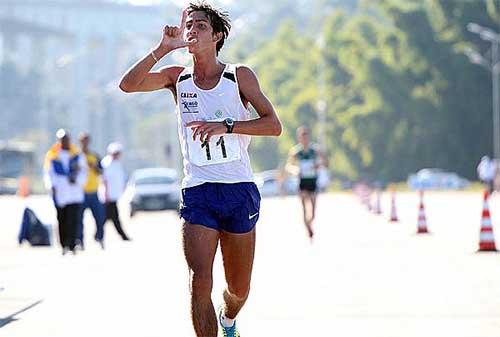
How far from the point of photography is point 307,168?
23.1 m

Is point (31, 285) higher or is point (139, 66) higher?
point (139, 66)

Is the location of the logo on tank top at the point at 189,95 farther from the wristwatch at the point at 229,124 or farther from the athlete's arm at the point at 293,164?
the athlete's arm at the point at 293,164

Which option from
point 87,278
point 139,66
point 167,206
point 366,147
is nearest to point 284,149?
point 366,147

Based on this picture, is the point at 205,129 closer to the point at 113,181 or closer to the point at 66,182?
the point at 66,182

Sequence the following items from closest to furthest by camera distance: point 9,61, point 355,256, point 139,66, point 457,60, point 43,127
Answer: point 139,66 < point 355,256 < point 457,60 < point 43,127 < point 9,61

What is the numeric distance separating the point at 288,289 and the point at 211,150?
6169 millimetres

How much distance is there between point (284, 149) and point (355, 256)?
82959 millimetres

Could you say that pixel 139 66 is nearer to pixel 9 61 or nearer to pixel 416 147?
pixel 416 147

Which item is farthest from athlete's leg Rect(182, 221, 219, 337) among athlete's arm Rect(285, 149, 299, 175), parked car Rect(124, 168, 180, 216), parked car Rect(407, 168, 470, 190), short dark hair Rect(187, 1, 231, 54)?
parked car Rect(407, 168, 470, 190)

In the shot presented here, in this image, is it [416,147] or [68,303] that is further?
[416,147]

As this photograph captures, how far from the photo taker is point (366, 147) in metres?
90.9

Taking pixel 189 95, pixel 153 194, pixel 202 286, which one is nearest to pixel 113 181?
pixel 189 95

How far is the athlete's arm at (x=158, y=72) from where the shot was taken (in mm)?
8523

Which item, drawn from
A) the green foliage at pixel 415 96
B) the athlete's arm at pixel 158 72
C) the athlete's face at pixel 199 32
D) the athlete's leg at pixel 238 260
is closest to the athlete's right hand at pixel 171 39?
the athlete's arm at pixel 158 72
